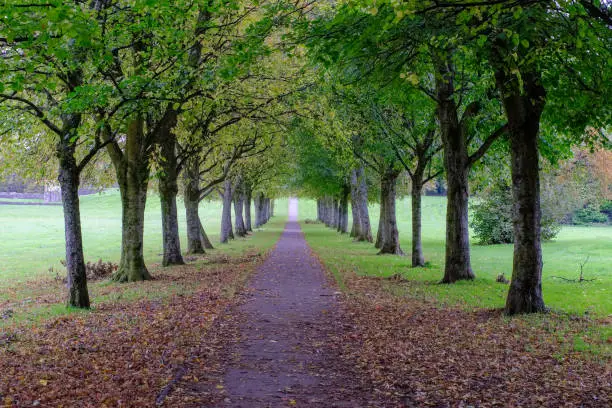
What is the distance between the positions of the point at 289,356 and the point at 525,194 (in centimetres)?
577

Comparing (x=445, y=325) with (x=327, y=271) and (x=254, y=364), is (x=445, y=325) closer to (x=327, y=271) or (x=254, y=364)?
(x=254, y=364)

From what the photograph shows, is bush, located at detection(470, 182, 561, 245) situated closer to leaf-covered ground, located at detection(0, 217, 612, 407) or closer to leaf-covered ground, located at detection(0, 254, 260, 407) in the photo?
leaf-covered ground, located at detection(0, 217, 612, 407)

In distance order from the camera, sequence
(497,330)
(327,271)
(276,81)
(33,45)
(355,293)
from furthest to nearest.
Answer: (327,271) → (276,81) → (355,293) → (497,330) → (33,45)

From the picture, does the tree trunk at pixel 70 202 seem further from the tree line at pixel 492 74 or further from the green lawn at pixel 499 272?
the green lawn at pixel 499 272

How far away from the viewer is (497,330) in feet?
32.3

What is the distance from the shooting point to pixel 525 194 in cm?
1091

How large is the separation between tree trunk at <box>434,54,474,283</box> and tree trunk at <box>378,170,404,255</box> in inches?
417

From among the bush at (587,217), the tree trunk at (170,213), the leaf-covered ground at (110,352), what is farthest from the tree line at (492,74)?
the bush at (587,217)

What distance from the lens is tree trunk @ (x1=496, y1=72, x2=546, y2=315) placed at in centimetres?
1089

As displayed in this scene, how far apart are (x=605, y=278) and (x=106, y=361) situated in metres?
16.9

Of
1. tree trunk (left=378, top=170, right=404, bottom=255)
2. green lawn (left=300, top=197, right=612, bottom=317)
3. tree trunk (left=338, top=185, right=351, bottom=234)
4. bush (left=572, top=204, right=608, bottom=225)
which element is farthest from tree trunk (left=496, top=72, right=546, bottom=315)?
bush (left=572, top=204, right=608, bottom=225)

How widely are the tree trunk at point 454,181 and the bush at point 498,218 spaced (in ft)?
68.6

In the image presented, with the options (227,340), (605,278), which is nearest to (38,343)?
(227,340)

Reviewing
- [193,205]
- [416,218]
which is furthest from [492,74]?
[193,205]
